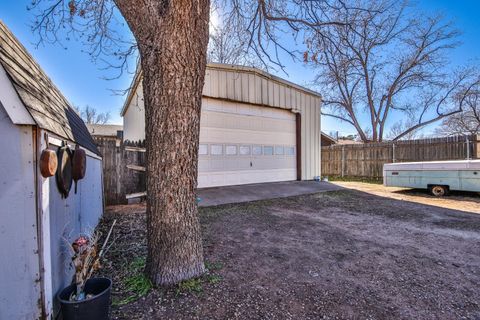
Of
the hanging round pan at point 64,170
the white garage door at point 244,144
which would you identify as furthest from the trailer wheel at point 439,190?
the hanging round pan at point 64,170

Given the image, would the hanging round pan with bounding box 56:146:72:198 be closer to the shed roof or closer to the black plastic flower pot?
the black plastic flower pot

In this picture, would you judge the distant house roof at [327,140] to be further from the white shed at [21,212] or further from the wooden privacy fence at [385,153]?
the white shed at [21,212]

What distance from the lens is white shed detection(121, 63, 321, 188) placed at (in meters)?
8.03

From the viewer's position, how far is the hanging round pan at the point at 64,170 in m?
2.13

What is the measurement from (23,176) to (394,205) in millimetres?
7225

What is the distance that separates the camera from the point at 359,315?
2.00 metres

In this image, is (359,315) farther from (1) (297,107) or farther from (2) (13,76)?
(1) (297,107)

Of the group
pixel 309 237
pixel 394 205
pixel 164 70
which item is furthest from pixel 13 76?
pixel 394 205

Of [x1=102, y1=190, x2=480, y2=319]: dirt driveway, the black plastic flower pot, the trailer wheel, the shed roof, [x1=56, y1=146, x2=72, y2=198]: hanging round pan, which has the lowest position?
[x1=102, y1=190, x2=480, y2=319]: dirt driveway

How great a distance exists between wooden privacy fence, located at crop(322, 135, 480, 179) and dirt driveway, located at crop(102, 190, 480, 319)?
6.51 metres

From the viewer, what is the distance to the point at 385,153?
12258mm

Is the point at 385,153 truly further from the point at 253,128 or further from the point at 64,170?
the point at 64,170

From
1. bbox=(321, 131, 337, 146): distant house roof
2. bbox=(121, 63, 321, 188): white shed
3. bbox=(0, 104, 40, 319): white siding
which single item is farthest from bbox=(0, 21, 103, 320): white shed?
bbox=(321, 131, 337, 146): distant house roof

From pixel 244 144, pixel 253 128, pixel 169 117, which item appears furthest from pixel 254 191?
pixel 169 117
